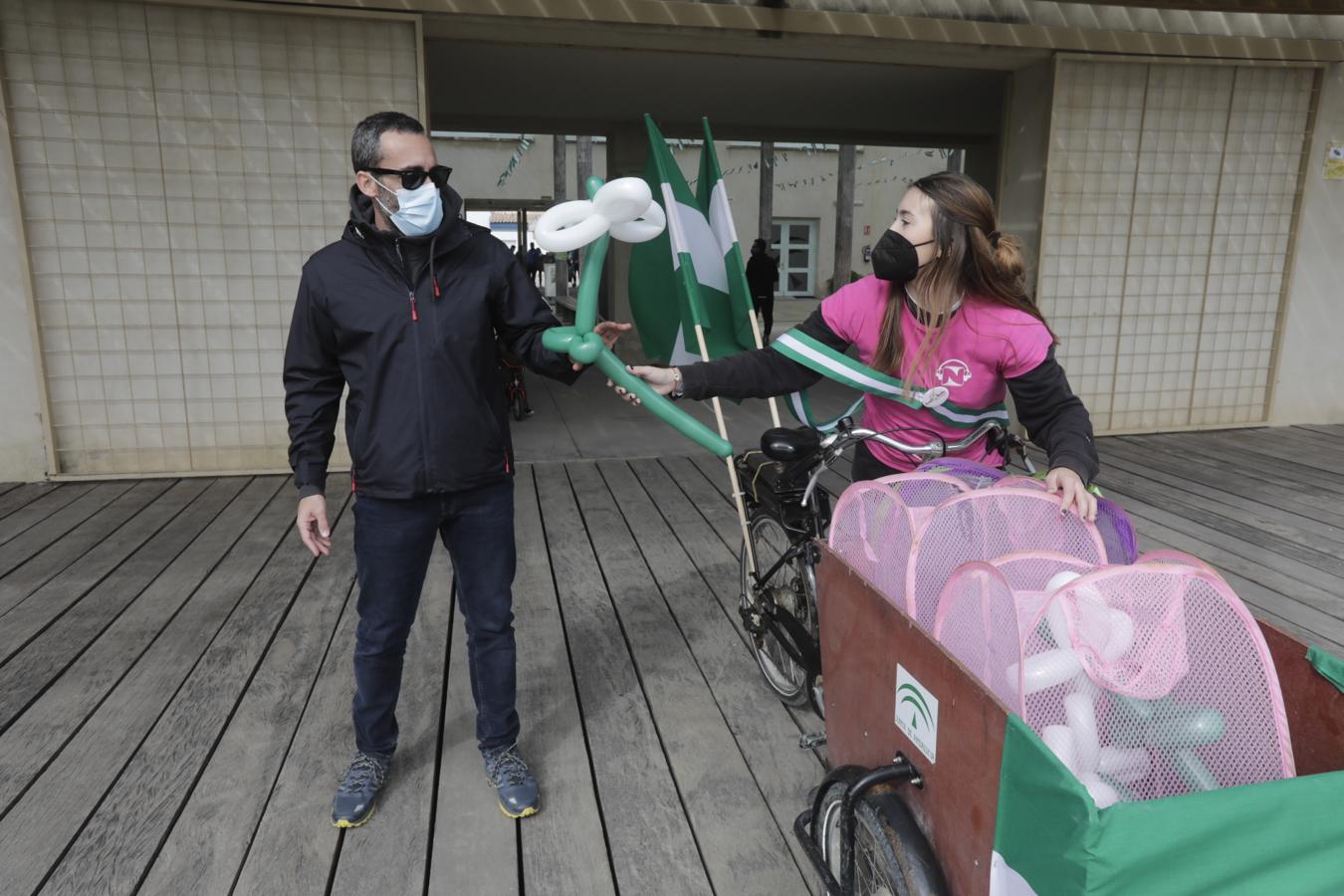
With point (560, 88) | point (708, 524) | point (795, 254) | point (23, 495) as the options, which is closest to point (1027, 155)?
point (708, 524)

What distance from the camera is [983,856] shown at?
3.27 ft

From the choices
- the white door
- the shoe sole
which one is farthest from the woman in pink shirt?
the white door

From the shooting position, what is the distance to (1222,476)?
14.6 feet

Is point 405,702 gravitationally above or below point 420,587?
below

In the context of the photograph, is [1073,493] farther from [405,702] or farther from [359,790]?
[405,702]

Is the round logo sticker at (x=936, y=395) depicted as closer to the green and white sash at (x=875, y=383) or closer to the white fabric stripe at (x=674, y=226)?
the green and white sash at (x=875, y=383)

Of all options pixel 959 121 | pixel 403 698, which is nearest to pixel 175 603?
pixel 403 698

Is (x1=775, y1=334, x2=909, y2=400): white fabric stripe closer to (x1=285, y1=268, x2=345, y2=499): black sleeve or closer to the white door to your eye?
(x1=285, y1=268, x2=345, y2=499): black sleeve

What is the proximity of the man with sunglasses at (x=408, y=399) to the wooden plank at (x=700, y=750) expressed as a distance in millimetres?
369

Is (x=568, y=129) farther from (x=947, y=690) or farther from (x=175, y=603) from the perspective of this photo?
(x=947, y=690)

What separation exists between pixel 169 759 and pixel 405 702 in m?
0.52

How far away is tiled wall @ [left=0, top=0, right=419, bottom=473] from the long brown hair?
10.7ft

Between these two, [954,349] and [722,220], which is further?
[722,220]

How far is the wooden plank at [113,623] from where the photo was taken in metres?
2.27
